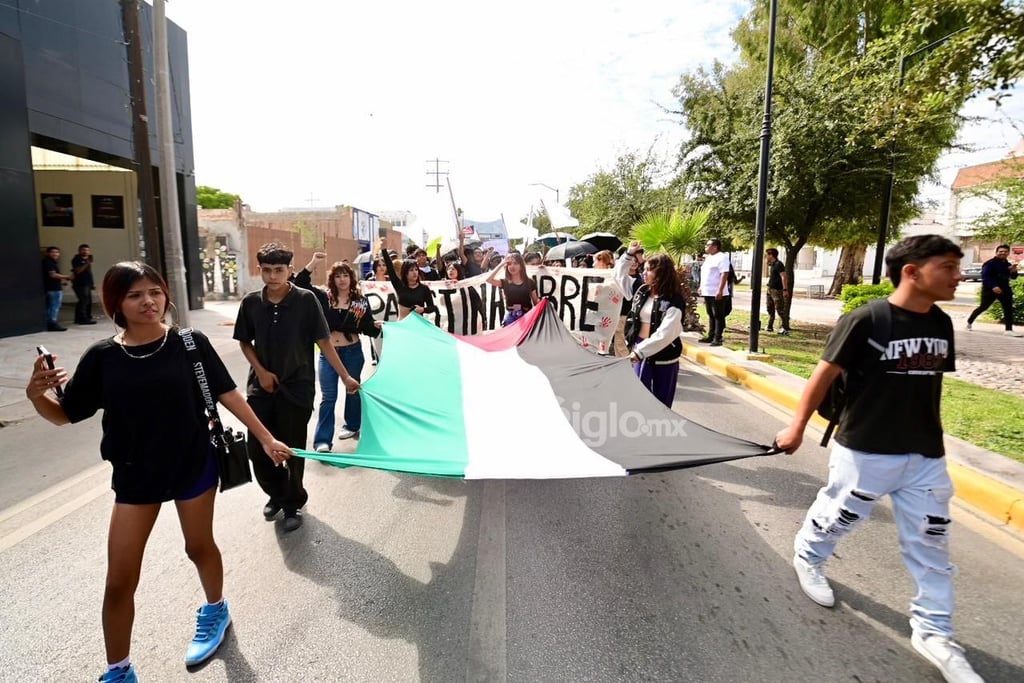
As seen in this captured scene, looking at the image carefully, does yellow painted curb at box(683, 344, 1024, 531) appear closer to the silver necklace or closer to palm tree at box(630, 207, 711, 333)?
the silver necklace

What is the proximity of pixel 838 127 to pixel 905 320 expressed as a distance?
1078 cm

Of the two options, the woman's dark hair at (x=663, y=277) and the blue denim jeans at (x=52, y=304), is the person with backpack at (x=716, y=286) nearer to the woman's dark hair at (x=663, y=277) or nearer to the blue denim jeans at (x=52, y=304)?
the woman's dark hair at (x=663, y=277)

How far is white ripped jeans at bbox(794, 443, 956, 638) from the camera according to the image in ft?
8.56

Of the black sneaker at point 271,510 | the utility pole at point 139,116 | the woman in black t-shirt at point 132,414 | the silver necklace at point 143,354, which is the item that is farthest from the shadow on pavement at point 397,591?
the utility pole at point 139,116

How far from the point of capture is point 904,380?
8.87 feet

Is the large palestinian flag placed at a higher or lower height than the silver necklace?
lower

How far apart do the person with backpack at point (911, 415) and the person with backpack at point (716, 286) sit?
8.74 metres

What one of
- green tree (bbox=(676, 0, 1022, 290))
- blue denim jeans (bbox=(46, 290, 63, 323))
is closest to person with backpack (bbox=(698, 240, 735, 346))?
green tree (bbox=(676, 0, 1022, 290))

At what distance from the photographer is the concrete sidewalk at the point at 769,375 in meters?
4.36

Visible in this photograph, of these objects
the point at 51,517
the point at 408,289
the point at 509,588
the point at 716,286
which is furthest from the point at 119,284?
the point at 716,286

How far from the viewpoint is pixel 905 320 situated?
2.69m

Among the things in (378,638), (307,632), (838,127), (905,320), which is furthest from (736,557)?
(838,127)

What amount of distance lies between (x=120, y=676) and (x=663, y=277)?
14.3ft

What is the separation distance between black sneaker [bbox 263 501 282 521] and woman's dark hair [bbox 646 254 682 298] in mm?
3490
